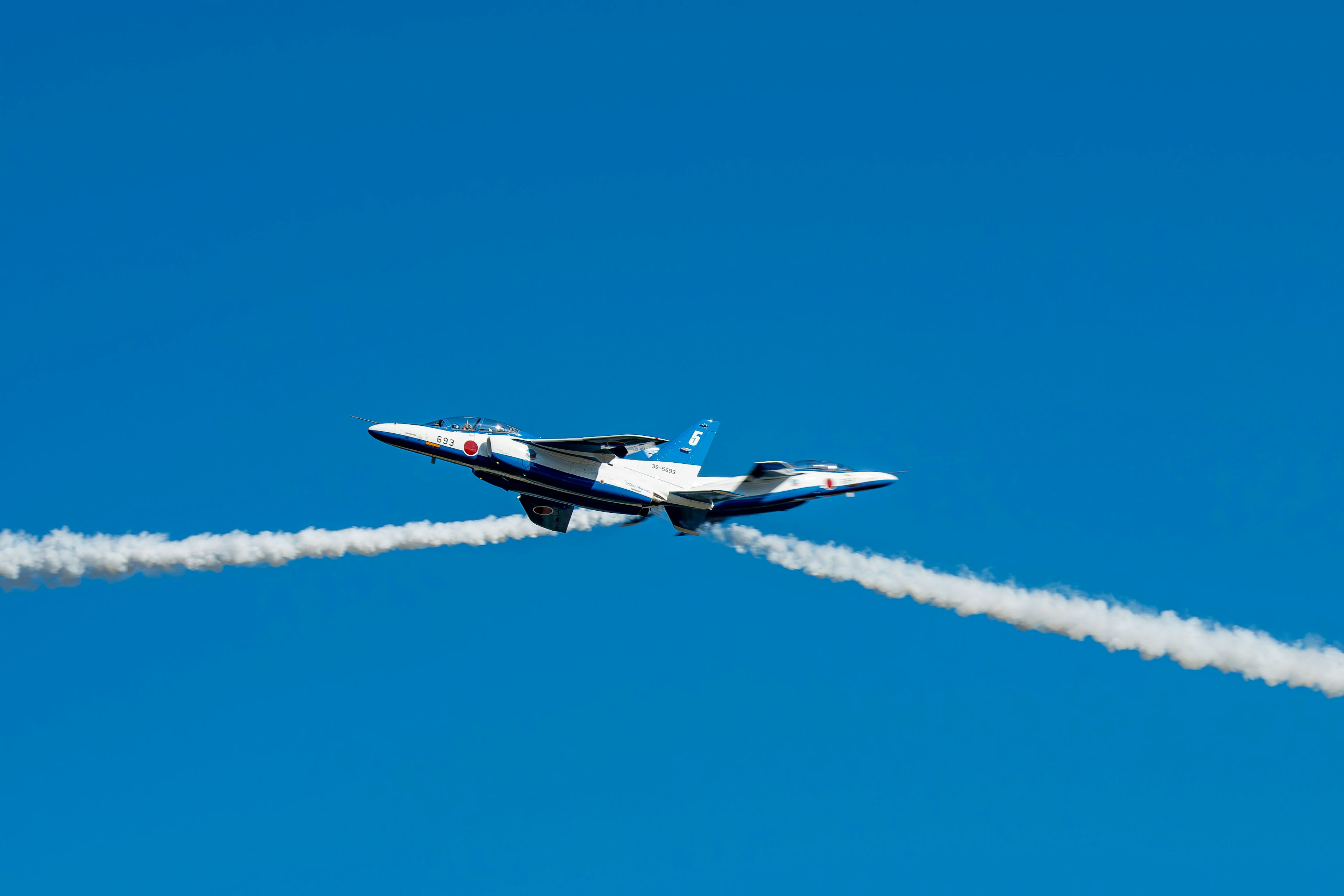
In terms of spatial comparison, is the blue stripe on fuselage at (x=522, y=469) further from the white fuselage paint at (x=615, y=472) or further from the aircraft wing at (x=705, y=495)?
the aircraft wing at (x=705, y=495)

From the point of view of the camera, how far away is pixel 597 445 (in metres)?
46.0

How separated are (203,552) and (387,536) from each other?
695cm

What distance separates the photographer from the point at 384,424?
46719mm

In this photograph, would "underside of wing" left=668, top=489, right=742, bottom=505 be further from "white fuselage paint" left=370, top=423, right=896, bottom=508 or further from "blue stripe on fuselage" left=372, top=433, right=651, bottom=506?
"blue stripe on fuselage" left=372, top=433, right=651, bottom=506

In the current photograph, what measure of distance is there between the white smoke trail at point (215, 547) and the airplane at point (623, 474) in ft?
11.4

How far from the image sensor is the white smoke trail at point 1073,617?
41.8m

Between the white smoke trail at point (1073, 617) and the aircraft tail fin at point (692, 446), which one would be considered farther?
the aircraft tail fin at point (692, 446)

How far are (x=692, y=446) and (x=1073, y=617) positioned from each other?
1527 cm

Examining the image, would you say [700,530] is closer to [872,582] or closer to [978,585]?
[872,582]


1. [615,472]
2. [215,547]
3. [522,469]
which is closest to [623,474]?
[615,472]

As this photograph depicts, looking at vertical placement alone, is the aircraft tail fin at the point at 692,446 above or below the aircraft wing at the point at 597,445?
above

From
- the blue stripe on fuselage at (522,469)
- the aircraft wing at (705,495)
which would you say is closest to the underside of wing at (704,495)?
the aircraft wing at (705,495)

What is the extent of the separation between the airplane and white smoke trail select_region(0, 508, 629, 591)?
3.46 metres

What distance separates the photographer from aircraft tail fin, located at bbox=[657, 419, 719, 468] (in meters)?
50.8
